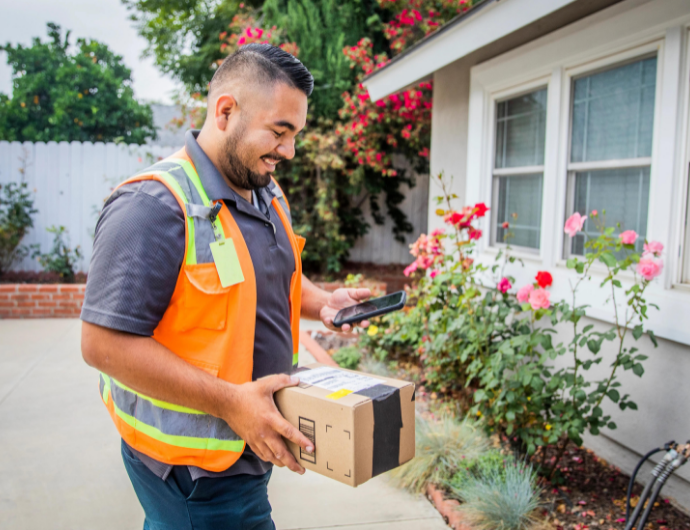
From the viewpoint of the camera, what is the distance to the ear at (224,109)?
1.43 meters

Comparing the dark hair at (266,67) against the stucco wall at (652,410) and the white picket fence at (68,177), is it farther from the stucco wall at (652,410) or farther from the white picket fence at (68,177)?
the white picket fence at (68,177)

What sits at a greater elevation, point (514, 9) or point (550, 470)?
point (514, 9)

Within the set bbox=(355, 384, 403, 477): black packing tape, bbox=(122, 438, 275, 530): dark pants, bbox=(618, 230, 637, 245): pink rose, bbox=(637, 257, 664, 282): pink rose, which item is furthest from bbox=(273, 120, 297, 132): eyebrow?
bbox=(637, 257, 664, 282): pink rose

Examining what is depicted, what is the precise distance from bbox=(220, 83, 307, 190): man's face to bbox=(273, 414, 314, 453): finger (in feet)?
2.18

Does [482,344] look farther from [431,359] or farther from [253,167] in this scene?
[253,167]

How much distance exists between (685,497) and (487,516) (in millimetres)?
1104

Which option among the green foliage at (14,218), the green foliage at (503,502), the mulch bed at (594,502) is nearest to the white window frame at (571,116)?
the mulch bed at (594,502)

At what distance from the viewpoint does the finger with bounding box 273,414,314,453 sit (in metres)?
1.23

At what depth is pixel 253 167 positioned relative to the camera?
147cm

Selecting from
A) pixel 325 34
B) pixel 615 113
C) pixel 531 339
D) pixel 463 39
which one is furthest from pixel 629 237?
pixel 325 34

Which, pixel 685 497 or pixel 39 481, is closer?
pixel 685 497

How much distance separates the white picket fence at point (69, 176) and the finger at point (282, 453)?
25.2 ft

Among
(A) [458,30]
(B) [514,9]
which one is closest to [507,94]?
(A) [458,30]

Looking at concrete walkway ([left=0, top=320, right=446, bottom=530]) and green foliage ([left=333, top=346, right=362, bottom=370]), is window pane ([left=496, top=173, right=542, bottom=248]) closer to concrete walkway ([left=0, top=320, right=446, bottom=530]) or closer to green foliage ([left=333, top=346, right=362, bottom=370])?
green foliage ([left=333, top=346, right=362, bottom=370])
